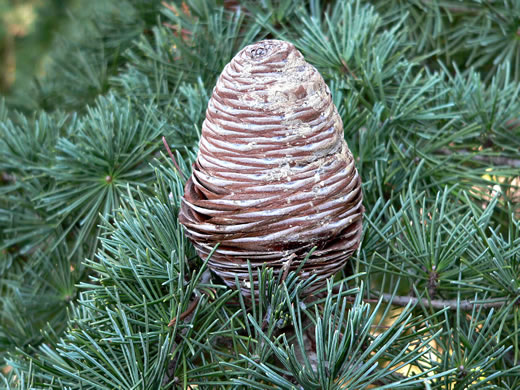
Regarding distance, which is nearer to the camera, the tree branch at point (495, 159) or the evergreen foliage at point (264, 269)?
the evergreen foliage at point (264, 269)

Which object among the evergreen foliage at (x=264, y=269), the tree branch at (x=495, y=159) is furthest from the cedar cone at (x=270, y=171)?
the tree branch at (x=495, y=159)

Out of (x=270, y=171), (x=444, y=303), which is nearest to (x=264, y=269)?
(x=270, y=171)

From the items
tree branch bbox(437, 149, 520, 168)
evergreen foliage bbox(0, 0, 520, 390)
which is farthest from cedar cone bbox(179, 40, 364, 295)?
tree branch bbox(437, 149, 520, 168)

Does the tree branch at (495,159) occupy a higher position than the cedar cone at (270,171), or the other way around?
the cedar cone at (270,171)

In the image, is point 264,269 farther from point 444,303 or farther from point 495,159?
point 495,159

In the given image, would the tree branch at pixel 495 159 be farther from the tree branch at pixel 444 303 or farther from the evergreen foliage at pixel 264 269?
the tree branch at pixel 444 303

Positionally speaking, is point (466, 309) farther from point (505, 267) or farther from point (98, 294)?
point (98, 294)

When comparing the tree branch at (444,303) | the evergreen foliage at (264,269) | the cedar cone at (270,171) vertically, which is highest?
the cedar cone at (270,171)
